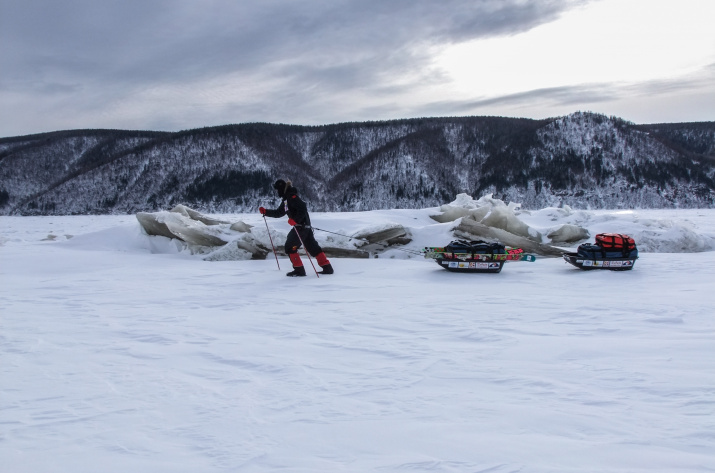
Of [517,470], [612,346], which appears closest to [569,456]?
[517,470]

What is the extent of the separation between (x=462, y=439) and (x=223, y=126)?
478ft

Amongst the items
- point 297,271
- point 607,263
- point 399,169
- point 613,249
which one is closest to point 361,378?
point 297,271

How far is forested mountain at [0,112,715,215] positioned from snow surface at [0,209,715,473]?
92.9 metres

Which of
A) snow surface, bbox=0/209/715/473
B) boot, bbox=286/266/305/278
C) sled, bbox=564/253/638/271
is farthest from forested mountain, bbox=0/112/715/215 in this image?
snow surface, bbox=0/209/715/473

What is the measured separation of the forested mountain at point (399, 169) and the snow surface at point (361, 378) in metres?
92.9

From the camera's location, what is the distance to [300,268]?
820cm

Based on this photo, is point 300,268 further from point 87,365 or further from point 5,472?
point 5,472

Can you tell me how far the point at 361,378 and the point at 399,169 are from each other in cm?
10806

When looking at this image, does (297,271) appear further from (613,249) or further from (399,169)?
(399,169)

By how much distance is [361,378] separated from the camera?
316 cm

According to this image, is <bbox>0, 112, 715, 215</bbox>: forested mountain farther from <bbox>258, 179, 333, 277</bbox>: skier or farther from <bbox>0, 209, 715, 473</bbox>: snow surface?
<bbox>0, 209, 715, 473</bbox>: snow surface

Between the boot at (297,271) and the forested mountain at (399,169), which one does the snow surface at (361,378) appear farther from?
the forested mountain at (399,169)

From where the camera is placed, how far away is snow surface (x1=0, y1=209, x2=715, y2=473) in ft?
7.12

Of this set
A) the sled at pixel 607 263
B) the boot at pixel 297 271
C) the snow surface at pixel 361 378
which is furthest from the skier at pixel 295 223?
the sled at pixel 607 263
